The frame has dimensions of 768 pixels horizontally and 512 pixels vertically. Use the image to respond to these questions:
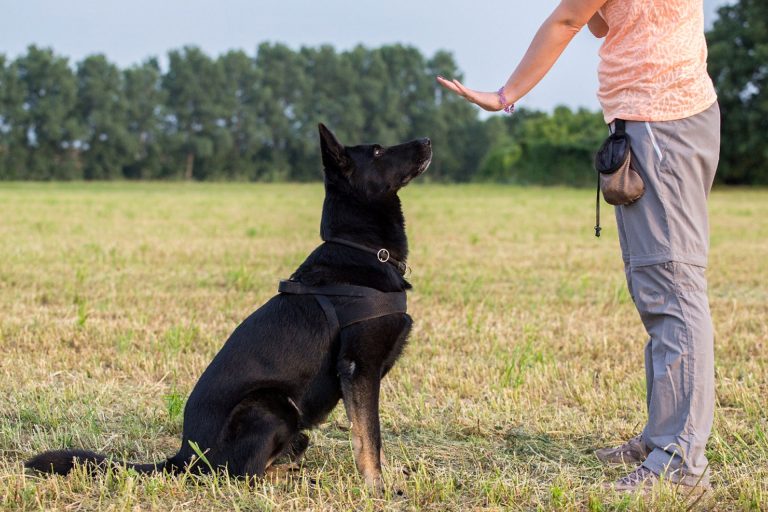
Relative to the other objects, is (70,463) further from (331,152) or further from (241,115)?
(241,115)

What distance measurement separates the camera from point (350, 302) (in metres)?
3.55

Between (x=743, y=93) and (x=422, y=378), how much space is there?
4579 centimetres

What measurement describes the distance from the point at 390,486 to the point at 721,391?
2637 mm

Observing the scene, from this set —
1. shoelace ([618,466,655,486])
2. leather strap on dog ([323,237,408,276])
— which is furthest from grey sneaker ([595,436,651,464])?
leather strap on dog ([323,237,408,276])

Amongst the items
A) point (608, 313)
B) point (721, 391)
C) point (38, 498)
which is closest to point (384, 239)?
point (38, 498)

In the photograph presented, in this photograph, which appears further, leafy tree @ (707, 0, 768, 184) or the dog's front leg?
leafy tree @ (707, 0, 768, 184)

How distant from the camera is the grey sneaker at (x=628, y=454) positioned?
3.84 metres

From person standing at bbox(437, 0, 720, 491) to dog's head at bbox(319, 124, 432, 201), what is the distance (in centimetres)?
91

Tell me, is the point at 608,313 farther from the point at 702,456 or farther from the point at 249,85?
the point at 249,85

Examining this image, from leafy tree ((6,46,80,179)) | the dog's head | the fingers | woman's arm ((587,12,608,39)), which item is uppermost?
leafy tree ((6,46,80,179))

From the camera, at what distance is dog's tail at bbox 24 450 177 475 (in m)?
3.47

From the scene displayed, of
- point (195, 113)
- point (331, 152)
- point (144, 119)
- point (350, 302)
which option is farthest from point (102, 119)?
point (350, 302)

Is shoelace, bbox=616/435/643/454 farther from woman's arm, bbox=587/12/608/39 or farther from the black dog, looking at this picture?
woman's arm, bbox=587/12/608/39

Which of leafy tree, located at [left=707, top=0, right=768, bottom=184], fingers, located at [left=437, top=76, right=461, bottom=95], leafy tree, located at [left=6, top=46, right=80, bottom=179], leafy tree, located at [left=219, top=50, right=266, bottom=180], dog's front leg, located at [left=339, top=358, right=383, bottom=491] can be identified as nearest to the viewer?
dog's front leg, located at [left=339, top=358, right=383, bottom=491]
